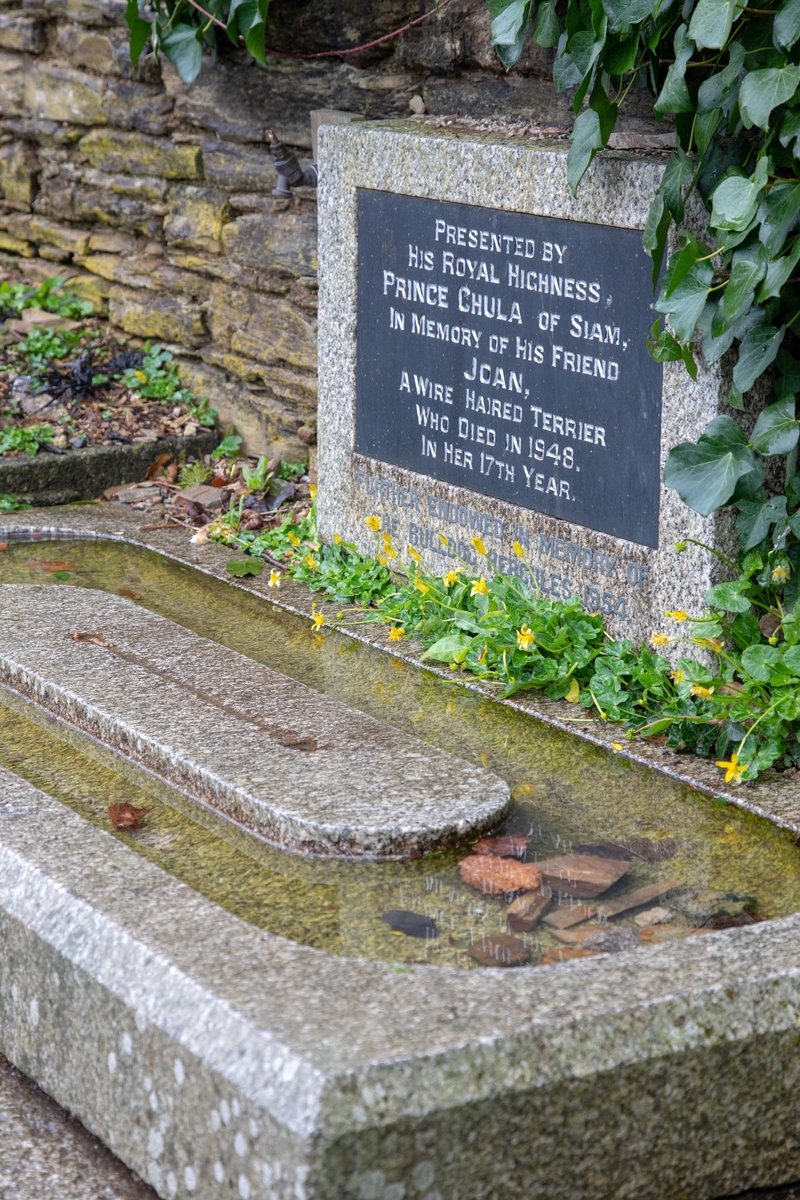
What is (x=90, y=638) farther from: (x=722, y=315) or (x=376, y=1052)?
(x=376, y=1052)

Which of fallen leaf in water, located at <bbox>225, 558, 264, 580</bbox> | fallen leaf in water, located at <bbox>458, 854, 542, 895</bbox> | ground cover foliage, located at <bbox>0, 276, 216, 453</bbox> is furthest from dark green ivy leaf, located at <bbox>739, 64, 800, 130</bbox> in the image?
ground cover foliage, located at <bbox>0, 276, 216, 453</bbox>

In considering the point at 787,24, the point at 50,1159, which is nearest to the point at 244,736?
the point at 50,1159

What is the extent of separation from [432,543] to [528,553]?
37 cm

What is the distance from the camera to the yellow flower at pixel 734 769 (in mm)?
2531

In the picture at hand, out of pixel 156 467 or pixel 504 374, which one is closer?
pixel 504 374

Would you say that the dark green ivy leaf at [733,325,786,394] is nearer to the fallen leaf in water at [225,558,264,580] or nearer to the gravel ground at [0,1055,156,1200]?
the fallen leaf in water at [225,558,264,580]

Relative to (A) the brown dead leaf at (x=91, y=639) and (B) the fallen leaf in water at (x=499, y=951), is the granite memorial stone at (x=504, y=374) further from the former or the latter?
(B) the fallen leaf in water at (x=499, y=951)

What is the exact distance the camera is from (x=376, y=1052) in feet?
5.10

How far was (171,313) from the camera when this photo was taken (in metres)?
5.10

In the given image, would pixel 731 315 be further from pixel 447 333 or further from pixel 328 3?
pixel 328 3

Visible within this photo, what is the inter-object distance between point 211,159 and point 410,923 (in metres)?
3.43

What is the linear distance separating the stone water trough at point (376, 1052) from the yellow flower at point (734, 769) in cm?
66

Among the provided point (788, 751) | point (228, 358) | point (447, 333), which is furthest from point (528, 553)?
point (228, 358)

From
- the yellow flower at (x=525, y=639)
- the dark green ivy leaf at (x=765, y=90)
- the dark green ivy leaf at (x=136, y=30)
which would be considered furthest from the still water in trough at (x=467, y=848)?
the dark green ivy leaf at (x=136, y=30)
